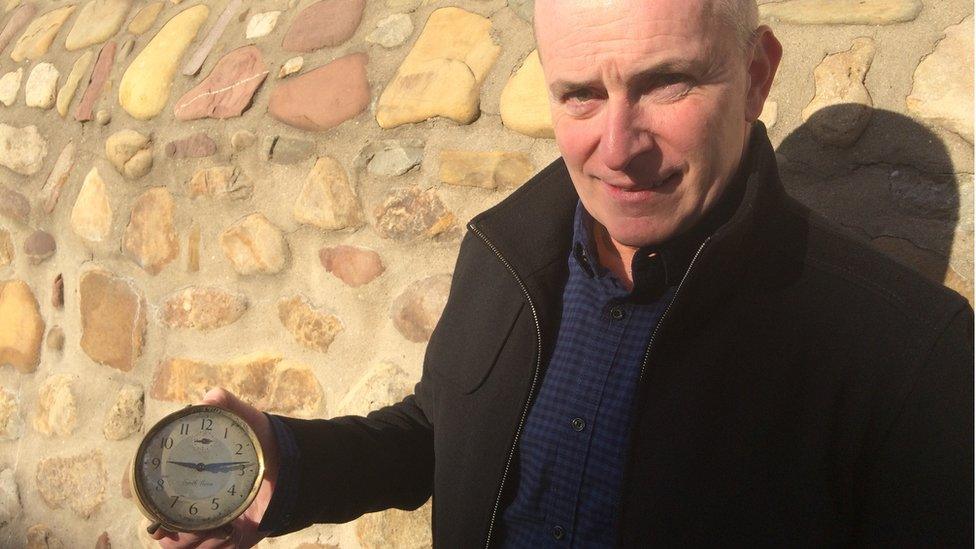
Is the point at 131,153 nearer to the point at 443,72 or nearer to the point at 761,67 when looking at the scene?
the point at 443,72

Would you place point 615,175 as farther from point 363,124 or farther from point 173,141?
point 173,141

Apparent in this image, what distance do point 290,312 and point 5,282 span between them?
1249mm

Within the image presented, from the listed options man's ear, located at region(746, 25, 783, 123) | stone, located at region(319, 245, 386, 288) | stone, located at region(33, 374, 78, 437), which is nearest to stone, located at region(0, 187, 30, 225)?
stone, located at region(33, 374, 78, 437)

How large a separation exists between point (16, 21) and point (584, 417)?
2.79 m

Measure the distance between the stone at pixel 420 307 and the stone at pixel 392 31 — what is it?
59 cm

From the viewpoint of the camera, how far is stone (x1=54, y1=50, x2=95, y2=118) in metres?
2.73

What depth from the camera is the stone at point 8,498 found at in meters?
2.73

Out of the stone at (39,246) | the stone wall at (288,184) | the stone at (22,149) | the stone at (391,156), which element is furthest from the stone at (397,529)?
the stone at (22,149)

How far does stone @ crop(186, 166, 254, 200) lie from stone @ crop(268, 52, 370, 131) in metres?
0.18

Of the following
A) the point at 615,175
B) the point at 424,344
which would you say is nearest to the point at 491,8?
the point at 424,344

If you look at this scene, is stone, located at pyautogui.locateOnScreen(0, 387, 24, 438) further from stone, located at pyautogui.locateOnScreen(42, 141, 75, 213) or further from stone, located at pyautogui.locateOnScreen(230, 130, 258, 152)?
stone, located at pyautogui.locateOnScreen(230, 130, 258, 152)

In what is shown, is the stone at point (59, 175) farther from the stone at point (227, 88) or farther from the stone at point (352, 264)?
the stone at point (352, 264)

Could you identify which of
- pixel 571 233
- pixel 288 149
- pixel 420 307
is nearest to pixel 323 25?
pixel 288 149

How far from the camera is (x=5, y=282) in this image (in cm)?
283
